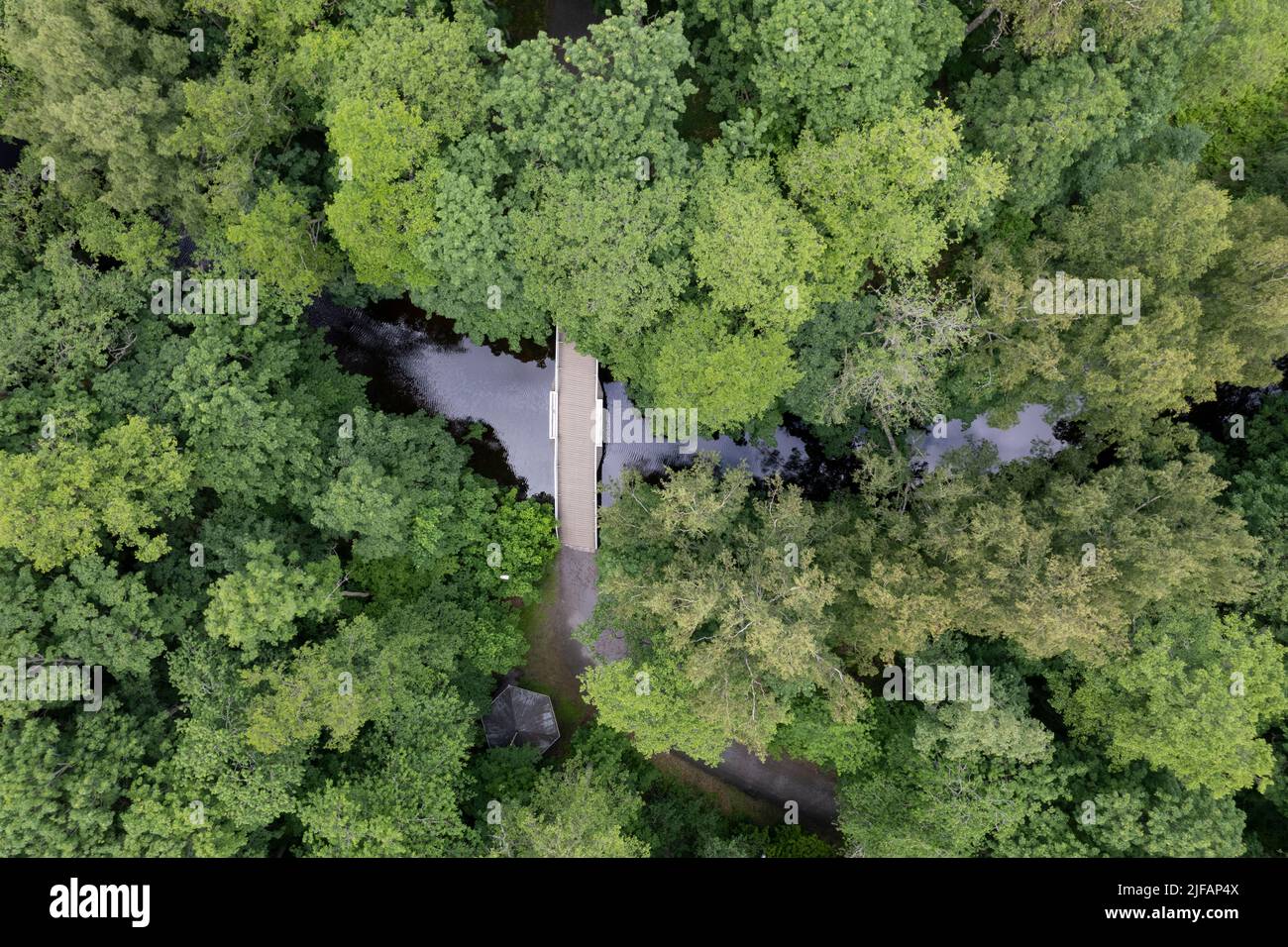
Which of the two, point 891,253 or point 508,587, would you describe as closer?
point 891,253

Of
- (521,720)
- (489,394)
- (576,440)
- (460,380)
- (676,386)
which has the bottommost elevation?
(521,720)

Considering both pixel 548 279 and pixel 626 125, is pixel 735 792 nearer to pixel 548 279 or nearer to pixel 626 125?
pixel 548 279

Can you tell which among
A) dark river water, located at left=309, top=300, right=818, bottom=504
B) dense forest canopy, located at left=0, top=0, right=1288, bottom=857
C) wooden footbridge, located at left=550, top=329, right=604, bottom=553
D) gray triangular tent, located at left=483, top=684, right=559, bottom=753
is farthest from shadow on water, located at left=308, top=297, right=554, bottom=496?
gray triangular tent, located at left=483, top=684, right=559, bottom=753

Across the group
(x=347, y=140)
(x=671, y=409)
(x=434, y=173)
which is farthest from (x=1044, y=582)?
(x=347, y=140)

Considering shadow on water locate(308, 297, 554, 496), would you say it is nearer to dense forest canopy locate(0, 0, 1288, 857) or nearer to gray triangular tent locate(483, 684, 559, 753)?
dense forest canopy locate(0, 0, 1288, 857)

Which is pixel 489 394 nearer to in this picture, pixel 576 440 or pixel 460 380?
pixel 460 380

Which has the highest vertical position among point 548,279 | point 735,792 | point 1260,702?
point 548,279

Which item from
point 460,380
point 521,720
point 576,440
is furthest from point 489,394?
point 521,720

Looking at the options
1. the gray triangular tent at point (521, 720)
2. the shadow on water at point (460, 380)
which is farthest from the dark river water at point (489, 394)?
the gray triangular tent at point (521, 720)
